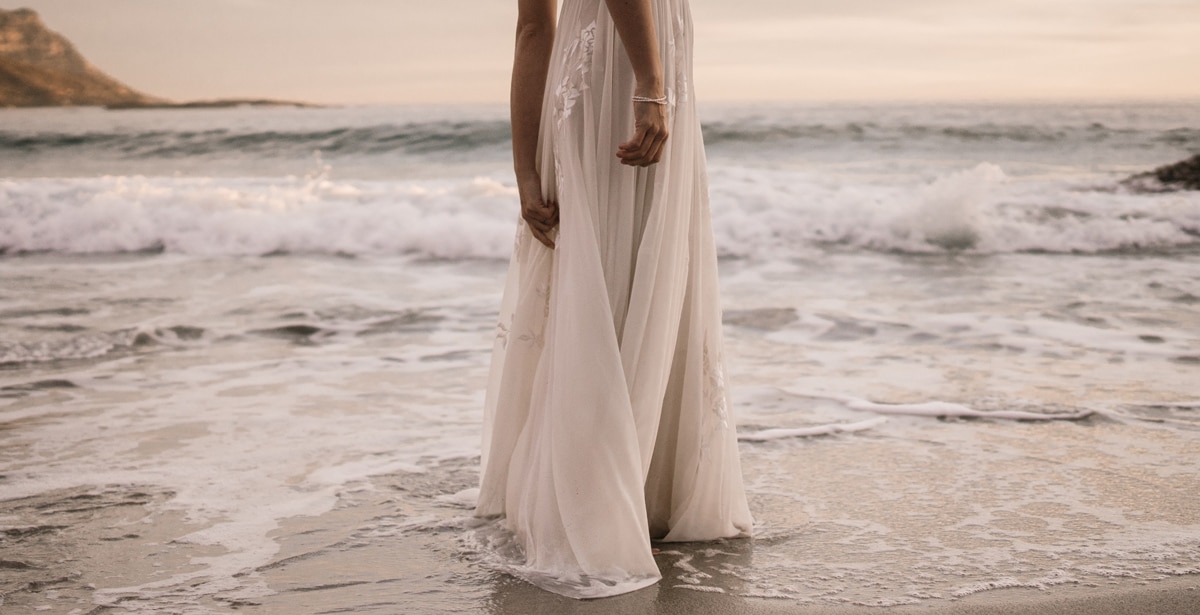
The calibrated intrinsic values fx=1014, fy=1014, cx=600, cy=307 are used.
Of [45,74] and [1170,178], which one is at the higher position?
[45,74]

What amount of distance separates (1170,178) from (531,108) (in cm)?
1245

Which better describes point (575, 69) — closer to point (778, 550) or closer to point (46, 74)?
point (778, 550)

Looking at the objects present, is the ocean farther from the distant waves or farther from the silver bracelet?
the distant waves

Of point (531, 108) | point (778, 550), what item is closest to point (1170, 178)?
point (778, 550)

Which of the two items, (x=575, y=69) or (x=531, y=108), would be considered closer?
(x=575, y=69)

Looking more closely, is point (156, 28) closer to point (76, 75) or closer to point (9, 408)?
point (76, 75)

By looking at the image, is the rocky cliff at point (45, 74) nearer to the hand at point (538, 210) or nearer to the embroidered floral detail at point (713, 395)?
the hand at point (538, 210)

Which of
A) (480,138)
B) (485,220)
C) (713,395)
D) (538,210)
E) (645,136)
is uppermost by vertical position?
(480,138)

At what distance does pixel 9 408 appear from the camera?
416cm

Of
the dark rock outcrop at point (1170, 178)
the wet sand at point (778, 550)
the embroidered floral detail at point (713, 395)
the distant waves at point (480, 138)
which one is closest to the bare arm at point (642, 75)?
the embroidered floral detail at point (713, 395)

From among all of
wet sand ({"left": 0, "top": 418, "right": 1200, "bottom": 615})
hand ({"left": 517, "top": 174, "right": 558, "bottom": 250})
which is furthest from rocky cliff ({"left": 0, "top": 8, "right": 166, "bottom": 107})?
hand ({"left": 517, "top": 174, "right": 558, "bottom": 250})

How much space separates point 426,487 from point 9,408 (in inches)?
85.4

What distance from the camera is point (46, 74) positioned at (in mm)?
13930

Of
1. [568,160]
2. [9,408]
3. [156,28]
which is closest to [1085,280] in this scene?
[568,160]
